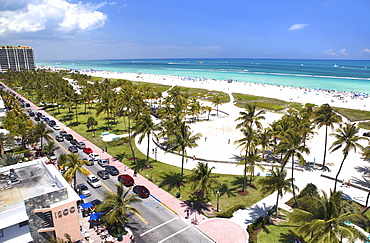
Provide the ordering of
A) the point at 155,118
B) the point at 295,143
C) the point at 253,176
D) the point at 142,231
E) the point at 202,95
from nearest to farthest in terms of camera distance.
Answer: the point at 142,231 → the point at 295,143 → the point at 253,176 → the point at 155,118 → the point at 202,95

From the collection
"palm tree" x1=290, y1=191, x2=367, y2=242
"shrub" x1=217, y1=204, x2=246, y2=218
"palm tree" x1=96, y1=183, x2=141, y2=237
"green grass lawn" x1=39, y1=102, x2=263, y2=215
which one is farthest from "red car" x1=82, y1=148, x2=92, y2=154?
"palm tree" x1=290, y1=191, x2=367, y2=242

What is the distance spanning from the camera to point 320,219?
18.3m

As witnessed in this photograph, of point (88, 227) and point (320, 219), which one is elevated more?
point (320, 219)

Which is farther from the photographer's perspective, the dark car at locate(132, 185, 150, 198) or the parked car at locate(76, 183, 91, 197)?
the parked car at locate(76, 183, 91, 197)

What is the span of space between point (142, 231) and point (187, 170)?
16121mm

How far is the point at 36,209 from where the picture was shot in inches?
787

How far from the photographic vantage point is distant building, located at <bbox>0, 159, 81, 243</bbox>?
740 inches

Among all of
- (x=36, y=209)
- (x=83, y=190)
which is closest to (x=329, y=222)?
(x=36, y=209)

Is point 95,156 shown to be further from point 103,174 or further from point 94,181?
point 94,181

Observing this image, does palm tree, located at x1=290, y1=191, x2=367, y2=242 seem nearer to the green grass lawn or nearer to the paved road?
the paved road

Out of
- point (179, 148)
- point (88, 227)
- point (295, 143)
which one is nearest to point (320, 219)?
point (295, 143)

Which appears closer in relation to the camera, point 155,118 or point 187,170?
point 187,170

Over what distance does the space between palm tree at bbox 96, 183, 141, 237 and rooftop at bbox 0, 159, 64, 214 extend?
15.9 feet

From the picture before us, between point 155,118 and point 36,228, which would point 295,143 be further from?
point 155,118
